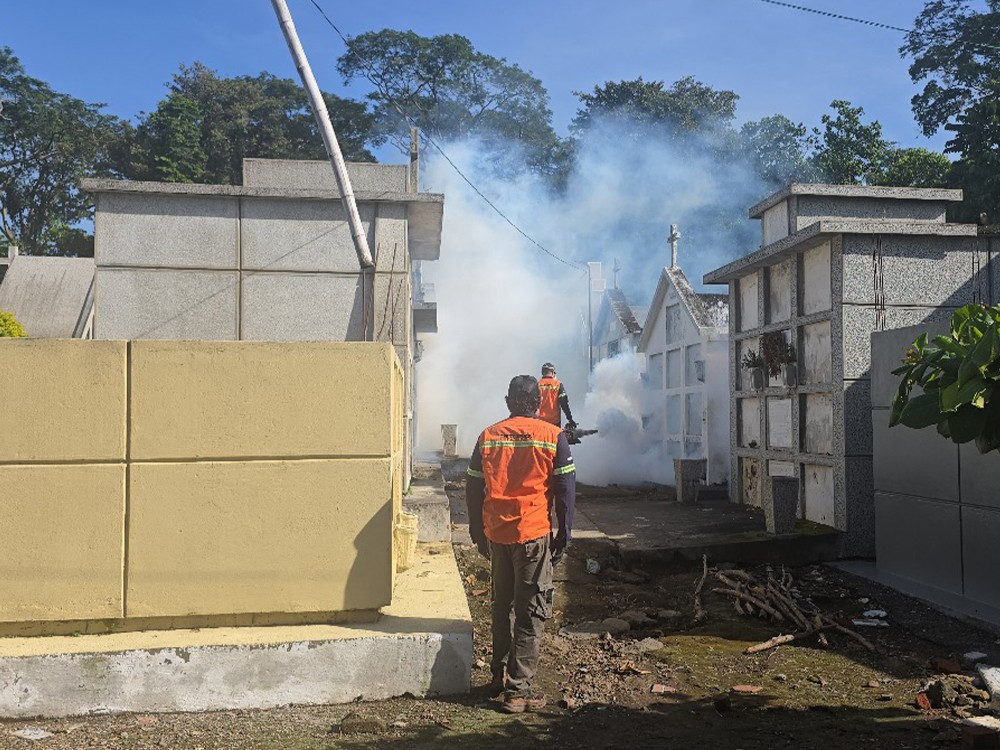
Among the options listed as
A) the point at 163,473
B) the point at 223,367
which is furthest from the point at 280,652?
the point at 223,367

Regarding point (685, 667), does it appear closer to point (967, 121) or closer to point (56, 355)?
point (56, 355)

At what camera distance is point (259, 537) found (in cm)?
520

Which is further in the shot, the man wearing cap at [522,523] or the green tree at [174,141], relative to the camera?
the green tree at [174,141]

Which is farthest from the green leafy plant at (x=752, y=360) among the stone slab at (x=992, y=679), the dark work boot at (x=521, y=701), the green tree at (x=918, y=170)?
the green tree at (x=918, y=170)

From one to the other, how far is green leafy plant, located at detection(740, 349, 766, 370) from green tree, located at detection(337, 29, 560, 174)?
37.4 meters

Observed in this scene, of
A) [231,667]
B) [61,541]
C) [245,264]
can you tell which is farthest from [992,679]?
[245,264]

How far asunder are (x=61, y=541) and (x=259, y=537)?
44.1 inches

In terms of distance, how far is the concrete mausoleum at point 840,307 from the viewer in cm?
910

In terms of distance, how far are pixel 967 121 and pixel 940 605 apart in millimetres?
22994

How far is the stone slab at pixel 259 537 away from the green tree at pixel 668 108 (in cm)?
4298

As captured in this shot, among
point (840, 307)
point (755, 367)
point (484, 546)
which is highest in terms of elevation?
point (840, 307)

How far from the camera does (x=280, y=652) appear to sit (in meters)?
4.94

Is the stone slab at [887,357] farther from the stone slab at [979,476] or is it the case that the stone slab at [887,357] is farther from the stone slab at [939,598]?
the stone slab at [939,598]

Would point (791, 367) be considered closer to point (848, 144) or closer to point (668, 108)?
point (848, 144)
